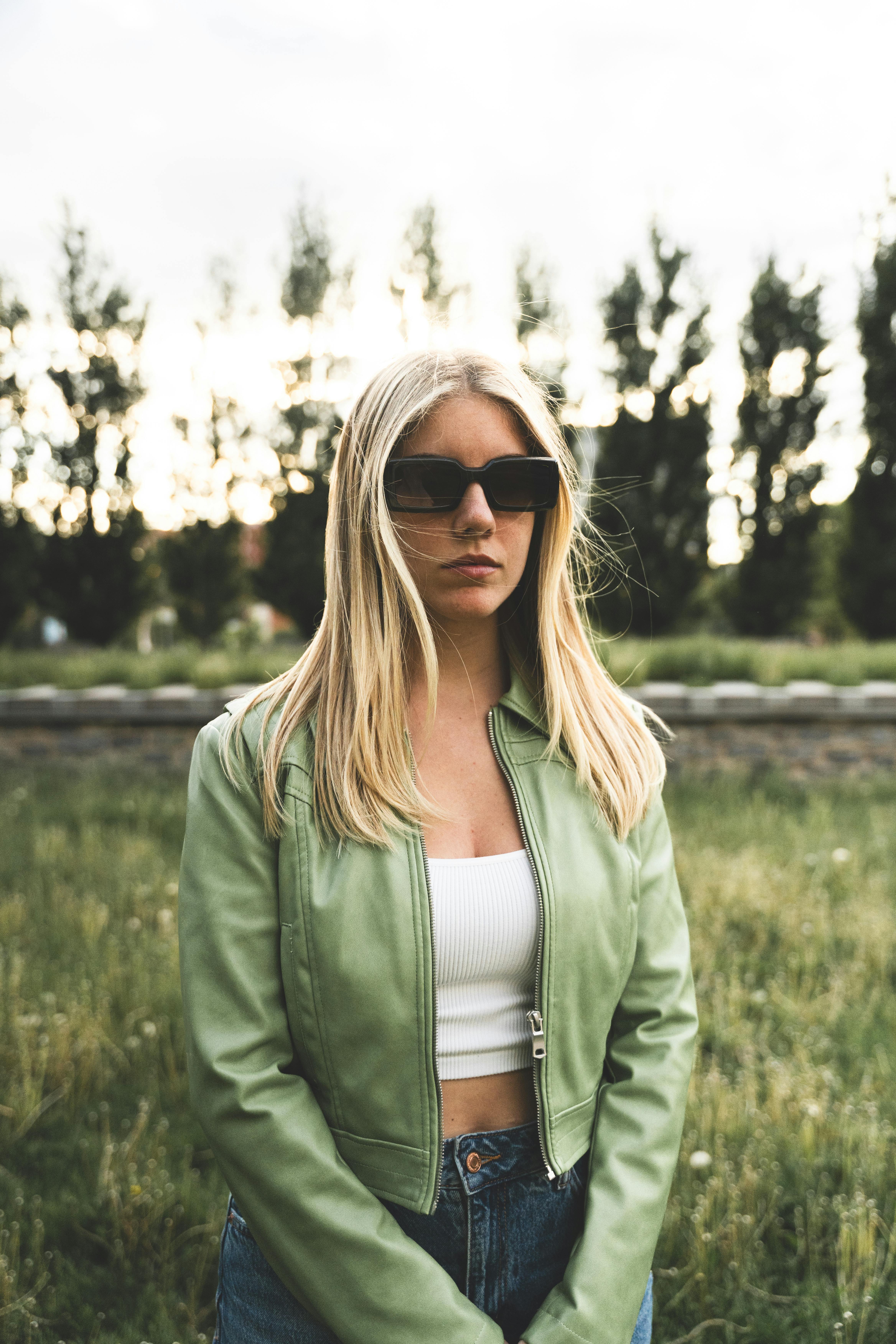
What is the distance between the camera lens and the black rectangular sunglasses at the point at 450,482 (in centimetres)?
147

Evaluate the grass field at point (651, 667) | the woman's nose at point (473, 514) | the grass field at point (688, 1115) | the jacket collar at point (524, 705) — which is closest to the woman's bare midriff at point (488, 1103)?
the jacket collar at point (524, 705)

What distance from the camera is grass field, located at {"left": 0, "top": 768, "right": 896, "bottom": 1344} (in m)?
2.50

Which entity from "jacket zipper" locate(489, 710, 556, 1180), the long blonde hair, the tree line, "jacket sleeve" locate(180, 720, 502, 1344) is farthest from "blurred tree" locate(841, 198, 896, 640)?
"jacket sleeve" locate(180, 720, 502, 1344)

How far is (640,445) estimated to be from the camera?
1352 cm

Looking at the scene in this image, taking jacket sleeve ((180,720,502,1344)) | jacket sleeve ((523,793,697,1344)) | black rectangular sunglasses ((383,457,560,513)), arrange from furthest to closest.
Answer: black rectangular sunglasses ((383,457,560,513)), jacket sleeve ((523,793,697,1344)), jacket sleeve ((180,720,502,1344))

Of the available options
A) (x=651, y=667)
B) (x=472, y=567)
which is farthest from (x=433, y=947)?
(x=651, y=667)

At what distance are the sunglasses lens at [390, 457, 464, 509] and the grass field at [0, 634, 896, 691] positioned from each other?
309 inches

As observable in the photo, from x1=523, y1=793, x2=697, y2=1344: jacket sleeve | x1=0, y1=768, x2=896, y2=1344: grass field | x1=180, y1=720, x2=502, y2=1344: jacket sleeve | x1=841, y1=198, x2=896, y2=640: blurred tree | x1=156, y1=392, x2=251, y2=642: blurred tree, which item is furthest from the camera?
x1=156, y1=392, x2=251, y2=642: blurred tree

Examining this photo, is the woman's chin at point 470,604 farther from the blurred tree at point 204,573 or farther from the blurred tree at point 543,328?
the blurred tree at point 204,573

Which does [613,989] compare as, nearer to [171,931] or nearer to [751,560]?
[171,931]

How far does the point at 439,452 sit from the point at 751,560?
13298 millimetres

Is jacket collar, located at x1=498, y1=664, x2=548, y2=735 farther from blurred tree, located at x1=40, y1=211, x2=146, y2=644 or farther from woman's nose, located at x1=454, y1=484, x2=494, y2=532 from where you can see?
blurred tree, located at x1=40, y1=211, x2=146, y2=644

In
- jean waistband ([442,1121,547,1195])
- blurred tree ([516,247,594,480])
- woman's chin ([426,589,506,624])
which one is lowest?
jean waistband ([442,1121,547,1195])

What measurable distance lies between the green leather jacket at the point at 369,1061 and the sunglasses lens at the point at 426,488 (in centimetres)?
45
